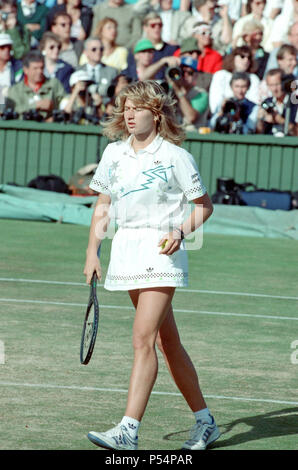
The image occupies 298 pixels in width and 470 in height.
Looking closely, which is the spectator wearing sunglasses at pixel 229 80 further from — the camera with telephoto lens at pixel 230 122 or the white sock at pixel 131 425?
the white sock at pixel 131 425

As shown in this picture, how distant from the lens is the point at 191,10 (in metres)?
21.4

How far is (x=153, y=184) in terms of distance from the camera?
562 centimetres

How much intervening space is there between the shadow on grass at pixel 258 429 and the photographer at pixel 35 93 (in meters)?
13.7

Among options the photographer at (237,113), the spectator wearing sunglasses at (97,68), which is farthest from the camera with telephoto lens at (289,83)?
the spectator wearing sunglasses at (97,68)

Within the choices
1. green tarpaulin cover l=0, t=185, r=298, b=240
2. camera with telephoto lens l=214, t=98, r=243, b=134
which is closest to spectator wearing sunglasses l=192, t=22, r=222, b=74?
camera with telephoto lens l=214, t=98, r=243, b=134

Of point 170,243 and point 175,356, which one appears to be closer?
point 170,243

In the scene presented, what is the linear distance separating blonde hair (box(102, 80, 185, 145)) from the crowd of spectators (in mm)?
12189

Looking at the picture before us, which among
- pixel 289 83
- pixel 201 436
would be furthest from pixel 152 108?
pixel 289 83

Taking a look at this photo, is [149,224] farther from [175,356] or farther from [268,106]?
[268,106]

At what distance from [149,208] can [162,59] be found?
13940 millimetres

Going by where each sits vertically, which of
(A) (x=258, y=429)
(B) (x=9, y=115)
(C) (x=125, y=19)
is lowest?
(A) (x=258, y=429)

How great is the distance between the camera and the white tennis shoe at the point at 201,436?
18.5ft

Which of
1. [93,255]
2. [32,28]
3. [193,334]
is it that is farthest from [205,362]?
[32,28]
